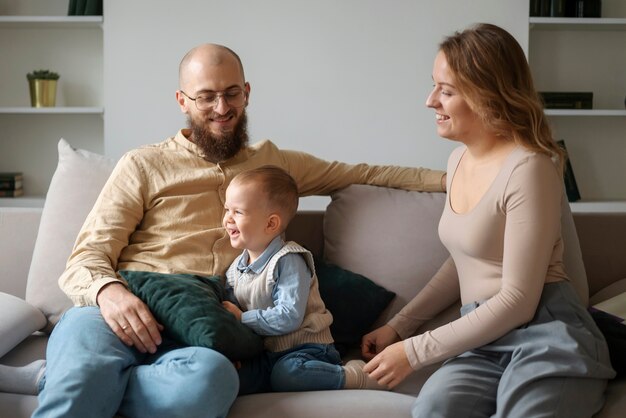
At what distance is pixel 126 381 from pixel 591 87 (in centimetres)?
346

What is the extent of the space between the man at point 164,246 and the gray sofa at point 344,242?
0.37ft

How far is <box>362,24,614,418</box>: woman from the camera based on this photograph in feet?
5.96

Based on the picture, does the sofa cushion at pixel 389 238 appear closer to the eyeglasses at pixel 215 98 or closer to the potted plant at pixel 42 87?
the eyeglasses at pixel 215 98

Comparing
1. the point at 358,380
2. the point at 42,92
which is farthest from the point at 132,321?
the point at 42,92

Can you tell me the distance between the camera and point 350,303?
7.56ft

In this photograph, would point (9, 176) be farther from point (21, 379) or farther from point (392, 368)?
point (392, 368)

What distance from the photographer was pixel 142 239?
234 centimetres

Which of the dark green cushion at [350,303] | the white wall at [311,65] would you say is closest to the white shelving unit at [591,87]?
the white wall at [311,65]

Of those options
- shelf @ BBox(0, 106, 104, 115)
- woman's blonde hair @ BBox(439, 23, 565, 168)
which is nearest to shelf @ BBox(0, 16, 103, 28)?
shelf @ BBox(0, 106, 104, 115)

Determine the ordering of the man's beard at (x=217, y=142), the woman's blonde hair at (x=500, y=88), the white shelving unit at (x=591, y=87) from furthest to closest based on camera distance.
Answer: the white shelving unit at (x=591, y=87)
the man's beard at (x=217, y=142)
the woman's blonde hair at (x=500, y=88)

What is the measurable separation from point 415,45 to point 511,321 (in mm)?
2723

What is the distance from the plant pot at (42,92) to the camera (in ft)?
14.6

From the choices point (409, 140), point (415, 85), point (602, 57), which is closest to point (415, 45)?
point (415, 85)

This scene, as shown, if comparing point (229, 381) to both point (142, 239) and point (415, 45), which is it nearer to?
point (142, 239)
